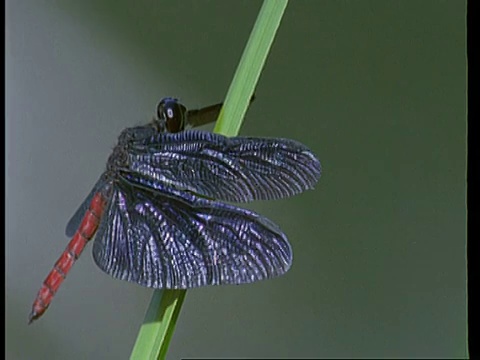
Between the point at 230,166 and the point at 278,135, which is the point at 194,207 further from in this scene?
the point at 278,135

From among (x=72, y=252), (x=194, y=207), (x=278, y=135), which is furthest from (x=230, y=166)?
(x=278, y=135)

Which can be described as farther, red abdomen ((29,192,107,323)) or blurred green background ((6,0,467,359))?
blurred green background ((6,0,467,359))

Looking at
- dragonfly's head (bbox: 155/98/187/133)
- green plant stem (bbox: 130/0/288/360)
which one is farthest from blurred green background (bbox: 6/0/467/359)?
green plant stem (bbox: 130/0/288/360)

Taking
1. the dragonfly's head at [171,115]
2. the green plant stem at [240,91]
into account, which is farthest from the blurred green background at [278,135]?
the green plant stem at [240,91]

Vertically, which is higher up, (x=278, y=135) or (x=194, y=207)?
(x=278, y=135)

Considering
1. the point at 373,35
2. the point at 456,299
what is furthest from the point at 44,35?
the point at 456,299

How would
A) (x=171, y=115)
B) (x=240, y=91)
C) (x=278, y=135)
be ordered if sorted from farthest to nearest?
(x=278, y=135) < (x=171, y=115) < (x=240, y=91)

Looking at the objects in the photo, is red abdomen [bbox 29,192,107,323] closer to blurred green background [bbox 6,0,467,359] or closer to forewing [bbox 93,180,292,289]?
forewing [bbox 93,180,292,289]
